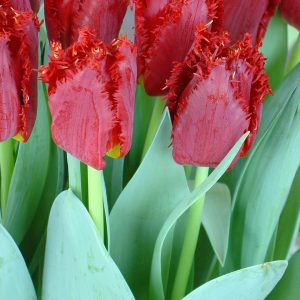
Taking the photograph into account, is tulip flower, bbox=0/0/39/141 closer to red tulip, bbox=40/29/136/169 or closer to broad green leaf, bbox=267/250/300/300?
red tulip, bbox=40/29/136/169

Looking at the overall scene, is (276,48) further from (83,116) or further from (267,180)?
(83,116)

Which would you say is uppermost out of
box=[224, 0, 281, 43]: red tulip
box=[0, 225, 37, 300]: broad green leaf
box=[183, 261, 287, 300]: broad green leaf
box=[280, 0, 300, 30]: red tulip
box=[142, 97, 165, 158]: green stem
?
box=[280, 0, 300, 30]: red tulip

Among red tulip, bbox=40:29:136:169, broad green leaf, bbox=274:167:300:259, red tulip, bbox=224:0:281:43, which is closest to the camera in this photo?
red tulip, bbox=40:29:136:169

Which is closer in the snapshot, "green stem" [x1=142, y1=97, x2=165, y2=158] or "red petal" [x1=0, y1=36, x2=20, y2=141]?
"red petal" [x1=0, y1=36, x2=20, y2=141]

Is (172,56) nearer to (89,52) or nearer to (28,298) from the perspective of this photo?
(89,52)

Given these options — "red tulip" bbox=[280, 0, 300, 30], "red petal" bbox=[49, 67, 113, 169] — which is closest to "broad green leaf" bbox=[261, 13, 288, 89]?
"red tulip" bbox=[280, 0, 300, 30]

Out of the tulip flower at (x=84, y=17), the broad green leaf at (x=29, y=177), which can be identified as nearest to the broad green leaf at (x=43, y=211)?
the broad green leaf at (x=29, y=177)
